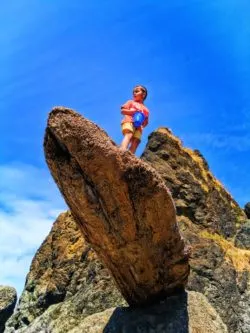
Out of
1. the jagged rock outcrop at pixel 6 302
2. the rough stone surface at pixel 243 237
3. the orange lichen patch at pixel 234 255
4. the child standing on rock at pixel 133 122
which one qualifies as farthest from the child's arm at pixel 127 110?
the jagged rock outcrop at pixel 6 302

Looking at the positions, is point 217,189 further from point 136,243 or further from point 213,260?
point 136,243

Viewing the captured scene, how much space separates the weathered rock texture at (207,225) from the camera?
59.8 feet

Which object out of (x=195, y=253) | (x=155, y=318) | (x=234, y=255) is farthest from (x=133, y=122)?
(x=234, y=255)

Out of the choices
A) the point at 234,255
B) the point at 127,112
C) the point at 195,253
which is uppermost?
the point at 127,112

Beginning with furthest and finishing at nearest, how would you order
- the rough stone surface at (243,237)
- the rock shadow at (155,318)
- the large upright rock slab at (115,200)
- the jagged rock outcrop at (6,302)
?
the jagged rock outcrop at (6,302)
the rough stone surface at (243,237)
the rock shadow at (155,318)
the large upright rock slab at (115,200)

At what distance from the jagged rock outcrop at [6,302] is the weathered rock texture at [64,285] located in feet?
22.2

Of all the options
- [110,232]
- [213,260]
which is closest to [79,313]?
[213,260]

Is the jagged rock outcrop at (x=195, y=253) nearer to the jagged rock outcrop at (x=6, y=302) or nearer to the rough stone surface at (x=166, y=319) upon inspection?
the rough stone surface at (x=166, y=319)

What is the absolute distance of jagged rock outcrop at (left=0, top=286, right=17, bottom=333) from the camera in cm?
3020

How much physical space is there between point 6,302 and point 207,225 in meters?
15.4

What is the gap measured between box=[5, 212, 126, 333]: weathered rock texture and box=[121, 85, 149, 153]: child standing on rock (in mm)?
7190

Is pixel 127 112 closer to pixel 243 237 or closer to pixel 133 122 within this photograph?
pixel 133 122

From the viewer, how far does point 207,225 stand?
22.0 metres

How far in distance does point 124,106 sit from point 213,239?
9.11 meters
